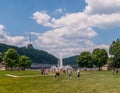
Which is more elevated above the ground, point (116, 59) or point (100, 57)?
point (100, 57)

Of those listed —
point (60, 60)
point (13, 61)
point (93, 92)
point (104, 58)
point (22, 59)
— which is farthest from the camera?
point (22, 59)

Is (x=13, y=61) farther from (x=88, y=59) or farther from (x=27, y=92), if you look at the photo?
(x=27, y=92)

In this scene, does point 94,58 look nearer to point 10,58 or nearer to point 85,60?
point 85,60

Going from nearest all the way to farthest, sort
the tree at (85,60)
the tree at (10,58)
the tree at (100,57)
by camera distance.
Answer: the tree at (10,58) < the tree at (100,57) < the tree at (85,60)

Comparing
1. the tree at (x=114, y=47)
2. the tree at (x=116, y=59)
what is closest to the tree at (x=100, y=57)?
the tree at (x=114, y=47)

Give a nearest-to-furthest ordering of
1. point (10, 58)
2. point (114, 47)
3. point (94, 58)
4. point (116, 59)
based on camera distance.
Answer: point (10, 58), point (116, 59), point (114, 47), point (94, 58)

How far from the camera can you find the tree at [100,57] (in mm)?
162250

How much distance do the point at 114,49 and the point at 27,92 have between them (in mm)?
109132

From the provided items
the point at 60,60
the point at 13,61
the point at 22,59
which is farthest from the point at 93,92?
the point at 22,59

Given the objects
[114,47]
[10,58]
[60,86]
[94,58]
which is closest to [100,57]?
[94,58]

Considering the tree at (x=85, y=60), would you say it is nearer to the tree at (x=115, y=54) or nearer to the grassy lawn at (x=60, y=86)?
the tree at (x=115, y=54)

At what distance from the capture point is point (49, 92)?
117 feet

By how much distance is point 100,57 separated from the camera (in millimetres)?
164000

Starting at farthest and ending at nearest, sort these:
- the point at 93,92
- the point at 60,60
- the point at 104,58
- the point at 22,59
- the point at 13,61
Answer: the point at 22,59, the point at 104,58, the point at 60,60, the point at 13,61, the point at 93,92
